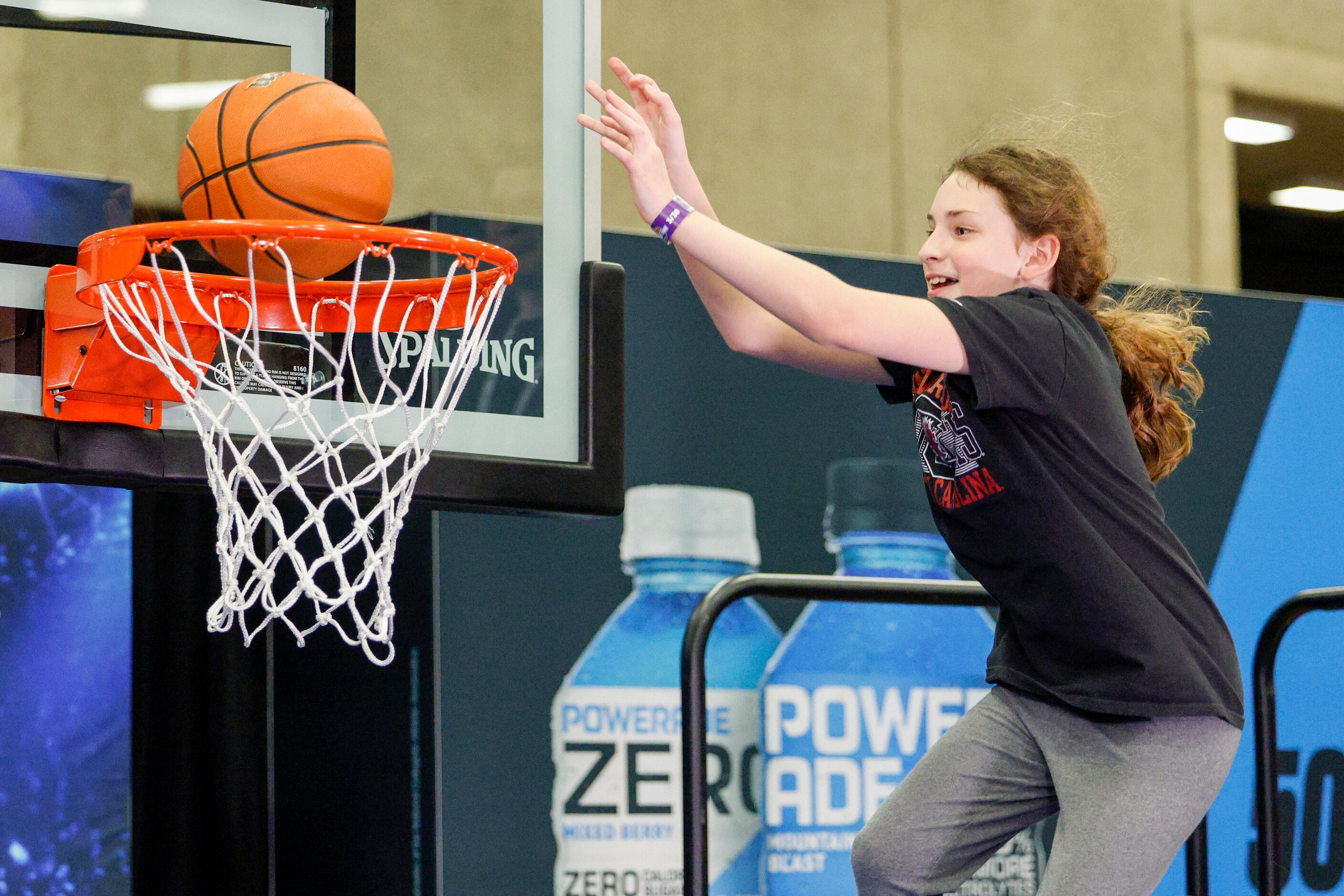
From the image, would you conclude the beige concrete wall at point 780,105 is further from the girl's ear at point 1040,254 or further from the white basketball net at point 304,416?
the girl's ear at point 1040,254

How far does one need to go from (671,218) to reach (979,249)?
0.49m

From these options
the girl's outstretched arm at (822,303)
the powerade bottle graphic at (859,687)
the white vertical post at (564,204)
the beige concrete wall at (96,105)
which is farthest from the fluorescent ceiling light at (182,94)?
the powerade bottle graphic at (859,687)

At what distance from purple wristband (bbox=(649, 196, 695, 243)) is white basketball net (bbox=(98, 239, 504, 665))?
326 millimetres

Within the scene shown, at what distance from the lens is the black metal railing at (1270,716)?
324 centimetres

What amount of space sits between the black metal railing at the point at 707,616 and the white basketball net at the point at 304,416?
687 millimetres

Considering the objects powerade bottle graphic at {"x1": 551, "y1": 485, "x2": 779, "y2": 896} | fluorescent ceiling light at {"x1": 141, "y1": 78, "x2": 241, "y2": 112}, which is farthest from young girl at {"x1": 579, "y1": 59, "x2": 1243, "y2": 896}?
powerade bottle graphic at {"x1": 551, "y1": 485, "x2": 779, "y2": 896}

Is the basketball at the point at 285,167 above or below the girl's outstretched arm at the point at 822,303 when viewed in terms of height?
above

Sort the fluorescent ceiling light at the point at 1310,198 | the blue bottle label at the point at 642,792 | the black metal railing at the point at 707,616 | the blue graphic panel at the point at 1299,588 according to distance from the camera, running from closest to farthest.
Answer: the black metal railing at the point at 707,616
the blue bottle label at the point at 642,792
the blue graphic panel at the point at 1299,588
the fluorescent ceiling light at the point at 1310,198

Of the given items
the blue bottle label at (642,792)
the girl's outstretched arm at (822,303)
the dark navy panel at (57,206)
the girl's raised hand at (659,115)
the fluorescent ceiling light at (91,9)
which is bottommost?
the blue bottle label at (642,792)

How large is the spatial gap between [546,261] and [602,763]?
4.17 ft

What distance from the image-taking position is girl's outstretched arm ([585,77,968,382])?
6.15 feet

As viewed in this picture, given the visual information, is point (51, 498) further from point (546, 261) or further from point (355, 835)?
point (546, 261)

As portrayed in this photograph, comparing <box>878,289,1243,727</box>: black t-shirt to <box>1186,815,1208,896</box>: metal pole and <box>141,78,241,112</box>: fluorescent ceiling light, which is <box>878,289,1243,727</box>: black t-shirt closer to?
<box>141,78,241,112</box>: fluorescent ceiling light

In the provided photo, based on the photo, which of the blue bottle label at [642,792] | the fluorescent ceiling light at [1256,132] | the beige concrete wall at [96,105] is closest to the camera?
the beige concrete wall at [96,105]
